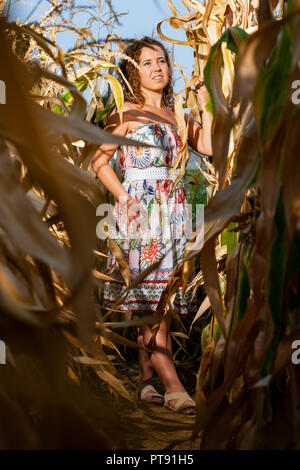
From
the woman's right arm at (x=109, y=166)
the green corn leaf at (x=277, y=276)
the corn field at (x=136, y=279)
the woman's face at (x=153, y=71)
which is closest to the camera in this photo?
the corn field at (x=136, y=279)

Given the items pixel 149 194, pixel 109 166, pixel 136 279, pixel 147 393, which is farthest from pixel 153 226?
pixel 136 279

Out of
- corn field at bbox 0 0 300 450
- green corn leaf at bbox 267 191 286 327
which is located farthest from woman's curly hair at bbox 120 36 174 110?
green corn leaf at bbox 267 191 286 327

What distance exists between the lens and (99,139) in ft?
1.60

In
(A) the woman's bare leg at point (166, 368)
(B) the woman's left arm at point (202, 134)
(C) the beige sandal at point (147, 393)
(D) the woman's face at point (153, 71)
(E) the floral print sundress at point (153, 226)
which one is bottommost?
(C) the beige sandal at point (147, 393)

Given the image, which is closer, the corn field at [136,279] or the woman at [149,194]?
the corn field at [136,279]

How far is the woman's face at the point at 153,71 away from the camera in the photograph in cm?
177

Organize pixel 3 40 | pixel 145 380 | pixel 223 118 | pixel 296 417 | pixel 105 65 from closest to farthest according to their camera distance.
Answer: pixel 3 40 → pixel 296 417 → pixel 223 118 → pixel 105 65 → pixel 145 380

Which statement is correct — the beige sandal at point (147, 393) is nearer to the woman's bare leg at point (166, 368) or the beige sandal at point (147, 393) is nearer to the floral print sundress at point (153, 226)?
the woman's bare leg at point (166, 368)

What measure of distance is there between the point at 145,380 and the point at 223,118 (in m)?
1.13

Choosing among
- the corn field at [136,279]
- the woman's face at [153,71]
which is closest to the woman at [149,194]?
the woman's face at [153,71]

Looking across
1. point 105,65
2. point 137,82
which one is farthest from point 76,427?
point 137,82

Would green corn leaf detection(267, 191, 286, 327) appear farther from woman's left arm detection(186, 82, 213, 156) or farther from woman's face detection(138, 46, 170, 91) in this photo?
woman's face detection(138, 46, 170, 91)

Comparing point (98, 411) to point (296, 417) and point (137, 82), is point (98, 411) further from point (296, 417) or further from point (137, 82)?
point (137, 82)

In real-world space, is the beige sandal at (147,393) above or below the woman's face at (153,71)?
below
